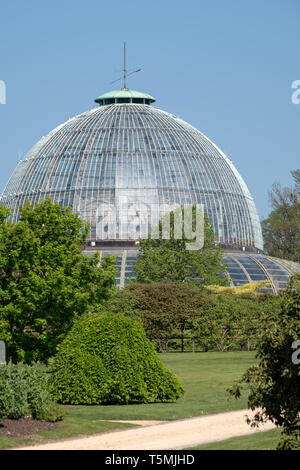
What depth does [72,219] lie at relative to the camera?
42.2m

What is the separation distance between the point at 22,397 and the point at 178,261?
50956 mm

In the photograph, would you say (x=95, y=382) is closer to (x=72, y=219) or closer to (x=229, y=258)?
(x=72, y=219)

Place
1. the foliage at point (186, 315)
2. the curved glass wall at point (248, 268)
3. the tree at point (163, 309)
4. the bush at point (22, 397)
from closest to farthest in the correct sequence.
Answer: the bush at point (22, 397)
the tree at point (163, 309)
the foliage at point (186, 315)
the curved glass wall at point (248, 268)

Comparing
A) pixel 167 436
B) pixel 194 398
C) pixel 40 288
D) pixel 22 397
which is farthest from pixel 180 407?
pixel 40 288

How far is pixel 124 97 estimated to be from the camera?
124m

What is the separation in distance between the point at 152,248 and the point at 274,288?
16.5 m

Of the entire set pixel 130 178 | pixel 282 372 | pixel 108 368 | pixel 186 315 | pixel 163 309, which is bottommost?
pixel 108 368

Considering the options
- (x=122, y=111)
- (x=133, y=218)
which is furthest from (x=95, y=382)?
(x=122, y=111)

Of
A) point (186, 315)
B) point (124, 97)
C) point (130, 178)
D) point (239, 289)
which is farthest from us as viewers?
point (124, 97)

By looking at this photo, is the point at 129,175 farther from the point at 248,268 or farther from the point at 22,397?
the point at 22,397

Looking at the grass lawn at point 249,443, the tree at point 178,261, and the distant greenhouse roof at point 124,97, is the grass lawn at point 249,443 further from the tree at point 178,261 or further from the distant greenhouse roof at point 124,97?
the distant greenhouse roof at point 124,97

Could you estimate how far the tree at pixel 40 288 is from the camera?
124ft

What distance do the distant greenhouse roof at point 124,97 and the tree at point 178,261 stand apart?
155ft
